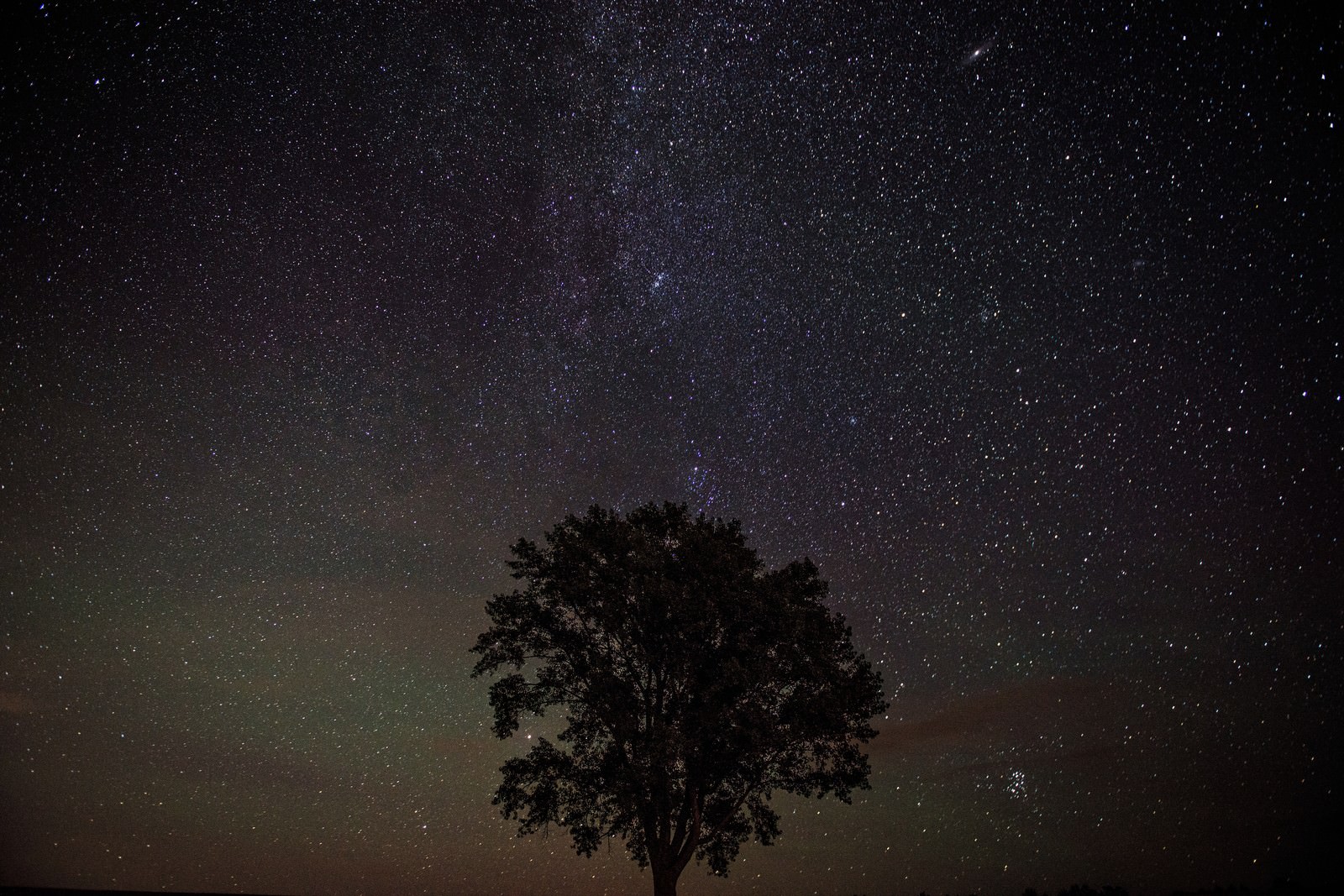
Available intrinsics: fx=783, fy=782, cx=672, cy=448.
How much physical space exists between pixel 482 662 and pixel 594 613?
3.31 metres

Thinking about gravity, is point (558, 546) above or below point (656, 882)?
above

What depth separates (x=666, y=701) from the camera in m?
19.7

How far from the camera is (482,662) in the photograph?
800 inches

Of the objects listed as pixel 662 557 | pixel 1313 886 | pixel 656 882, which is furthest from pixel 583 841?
pixel 1313 886

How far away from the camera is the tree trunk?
62.5 feet

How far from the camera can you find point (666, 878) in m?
19.1

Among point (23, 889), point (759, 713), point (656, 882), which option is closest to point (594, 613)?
point (759, 713)

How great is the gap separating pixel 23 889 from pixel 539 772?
13.8 m

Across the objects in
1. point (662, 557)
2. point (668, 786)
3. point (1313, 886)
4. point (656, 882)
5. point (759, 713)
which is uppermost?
point (662, 557)

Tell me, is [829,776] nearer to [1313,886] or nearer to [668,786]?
[668,786]

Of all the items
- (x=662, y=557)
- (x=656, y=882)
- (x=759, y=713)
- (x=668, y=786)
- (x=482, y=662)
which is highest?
(x=662, y=557)

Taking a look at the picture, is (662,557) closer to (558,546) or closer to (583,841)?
(558,546)

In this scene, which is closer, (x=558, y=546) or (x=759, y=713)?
(x=759, y=713)

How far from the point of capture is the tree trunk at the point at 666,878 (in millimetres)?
19047
